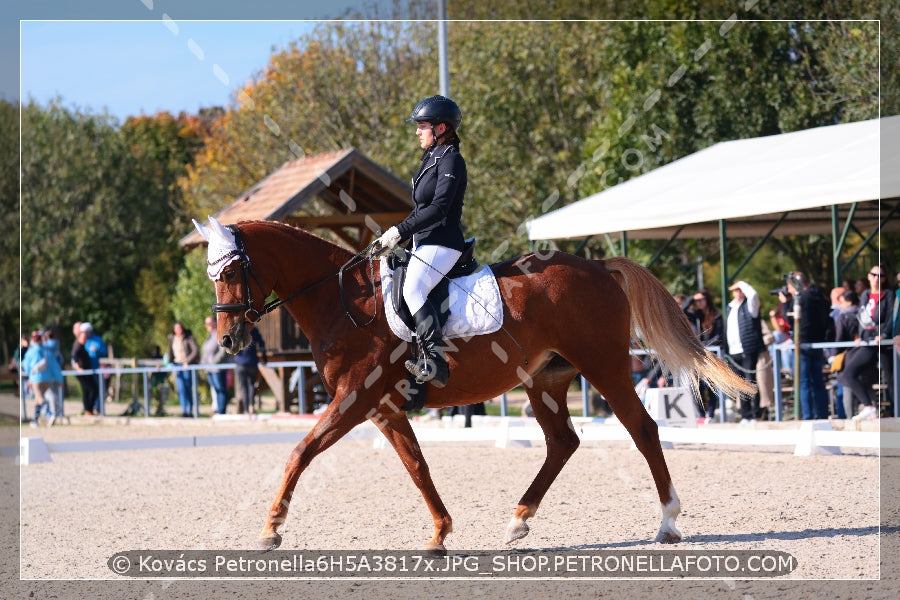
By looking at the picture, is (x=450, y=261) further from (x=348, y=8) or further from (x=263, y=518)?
(x=348, y=8)

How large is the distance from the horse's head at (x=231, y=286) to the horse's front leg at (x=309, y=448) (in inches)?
28.8

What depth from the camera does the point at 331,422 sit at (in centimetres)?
684

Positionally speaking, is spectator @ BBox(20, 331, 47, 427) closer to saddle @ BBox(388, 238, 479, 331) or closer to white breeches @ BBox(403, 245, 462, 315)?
saddle @ BBox(388, 238, 479, 331)

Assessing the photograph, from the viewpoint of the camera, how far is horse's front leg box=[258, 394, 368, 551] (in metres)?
6.66

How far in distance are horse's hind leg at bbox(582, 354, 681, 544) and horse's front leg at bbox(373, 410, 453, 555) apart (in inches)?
50.0

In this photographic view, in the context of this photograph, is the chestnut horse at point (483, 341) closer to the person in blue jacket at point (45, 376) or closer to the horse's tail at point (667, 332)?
the horse's tail at point (667, 332)

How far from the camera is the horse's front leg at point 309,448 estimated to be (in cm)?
666

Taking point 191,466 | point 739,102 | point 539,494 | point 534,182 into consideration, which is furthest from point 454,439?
point 534,182

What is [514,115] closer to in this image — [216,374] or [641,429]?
[216,374]

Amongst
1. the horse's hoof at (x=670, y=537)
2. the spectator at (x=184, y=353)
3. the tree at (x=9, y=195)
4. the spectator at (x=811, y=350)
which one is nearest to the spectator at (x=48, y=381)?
the spectator at (x=184, y=353)

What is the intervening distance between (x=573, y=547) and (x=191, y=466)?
24.6 feet

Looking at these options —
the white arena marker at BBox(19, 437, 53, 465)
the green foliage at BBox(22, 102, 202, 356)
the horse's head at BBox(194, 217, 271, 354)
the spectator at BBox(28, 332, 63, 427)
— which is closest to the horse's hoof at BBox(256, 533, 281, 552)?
the horse's head at BBox(194, 217, 271, 354)

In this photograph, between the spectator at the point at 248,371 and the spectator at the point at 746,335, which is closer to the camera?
the spectator at the point at 746,335

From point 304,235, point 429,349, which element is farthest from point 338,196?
point 429,349
